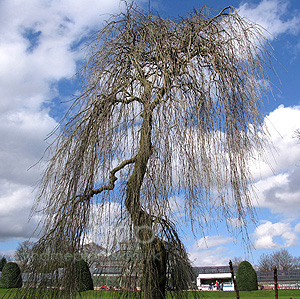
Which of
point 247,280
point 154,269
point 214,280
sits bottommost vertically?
point 214,280

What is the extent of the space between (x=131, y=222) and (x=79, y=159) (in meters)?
0.73

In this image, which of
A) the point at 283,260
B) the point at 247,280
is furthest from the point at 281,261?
the point at 247,280

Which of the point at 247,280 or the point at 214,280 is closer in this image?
the point at 247,280

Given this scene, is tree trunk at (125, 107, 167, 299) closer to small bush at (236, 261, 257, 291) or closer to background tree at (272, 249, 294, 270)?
small bush at (236, 261, 257, 291)

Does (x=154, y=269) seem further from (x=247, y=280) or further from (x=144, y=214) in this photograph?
(x=247, y=280)

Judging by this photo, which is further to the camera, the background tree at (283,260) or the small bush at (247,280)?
the background tree at (283,260)

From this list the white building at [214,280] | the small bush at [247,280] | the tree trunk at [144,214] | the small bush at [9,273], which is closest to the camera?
the tree trunk at [144,214]

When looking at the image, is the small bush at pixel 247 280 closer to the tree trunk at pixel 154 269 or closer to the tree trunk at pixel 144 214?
the tree trunk at pixel 154 269

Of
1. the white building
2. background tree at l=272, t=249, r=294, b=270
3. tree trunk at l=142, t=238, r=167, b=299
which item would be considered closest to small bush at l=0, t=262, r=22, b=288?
tree trunk at l=142, t=238, r=167, b=299

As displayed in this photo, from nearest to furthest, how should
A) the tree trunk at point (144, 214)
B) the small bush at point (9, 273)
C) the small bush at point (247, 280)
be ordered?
the tree trunk at point (144, 214) < the small bush at point (9, 273) < the small bush at point (247, 280)

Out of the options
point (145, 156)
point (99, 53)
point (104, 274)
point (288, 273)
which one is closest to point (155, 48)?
point (99, 53)

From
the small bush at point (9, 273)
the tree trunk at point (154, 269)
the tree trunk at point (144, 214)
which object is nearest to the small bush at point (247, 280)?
the small bush at point (9, 273)

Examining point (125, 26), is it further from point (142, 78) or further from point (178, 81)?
point (178, 81)

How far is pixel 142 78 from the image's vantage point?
307 centimetres
